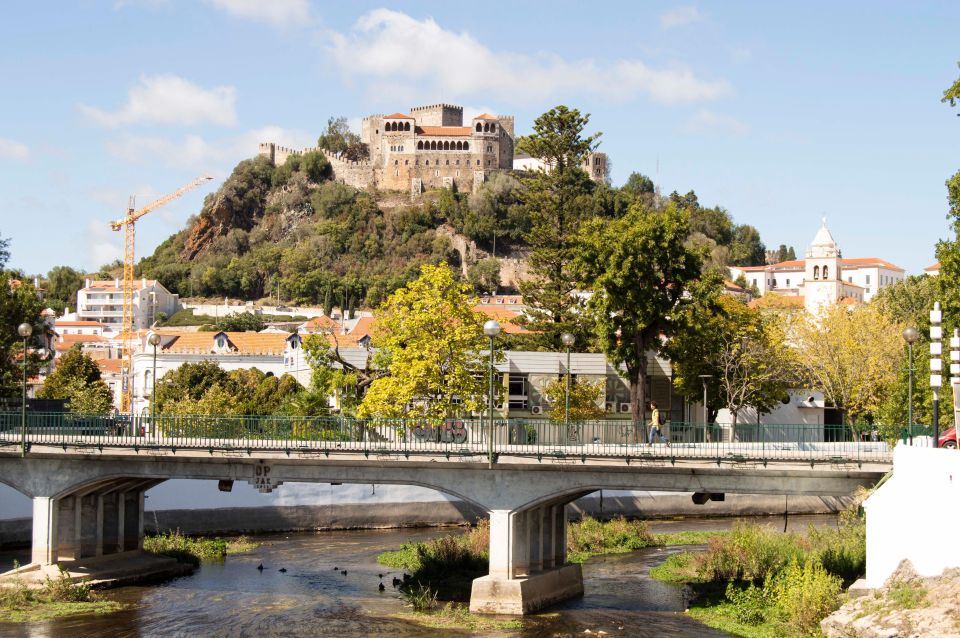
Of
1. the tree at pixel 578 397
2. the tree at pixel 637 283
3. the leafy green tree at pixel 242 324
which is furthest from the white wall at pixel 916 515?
the leafy green tree at pixel 242 324

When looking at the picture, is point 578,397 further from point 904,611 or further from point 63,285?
point 63,285

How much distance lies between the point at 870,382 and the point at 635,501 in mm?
12770

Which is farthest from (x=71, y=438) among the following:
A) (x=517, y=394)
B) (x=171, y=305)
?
(x=171, y=305)

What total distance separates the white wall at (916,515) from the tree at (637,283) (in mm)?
20243

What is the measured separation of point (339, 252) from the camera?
18050 centimetres

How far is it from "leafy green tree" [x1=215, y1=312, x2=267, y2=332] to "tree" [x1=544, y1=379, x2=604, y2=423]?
336 feet

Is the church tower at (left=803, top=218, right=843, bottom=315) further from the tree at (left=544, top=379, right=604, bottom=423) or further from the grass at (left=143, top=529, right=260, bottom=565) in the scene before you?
the grass at (left=143, top=529, right=260, bottom=565)

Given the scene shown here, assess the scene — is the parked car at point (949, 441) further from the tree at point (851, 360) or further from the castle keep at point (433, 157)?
the castle keep at point (433, 157)

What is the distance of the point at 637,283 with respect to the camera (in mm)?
50281

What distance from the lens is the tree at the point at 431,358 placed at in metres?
44.4

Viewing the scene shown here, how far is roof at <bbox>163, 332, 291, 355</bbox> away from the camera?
105 m

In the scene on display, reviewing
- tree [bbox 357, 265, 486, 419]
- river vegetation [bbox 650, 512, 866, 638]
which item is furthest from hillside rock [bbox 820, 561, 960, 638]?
tree [bbox 357, 265, 486, 419]

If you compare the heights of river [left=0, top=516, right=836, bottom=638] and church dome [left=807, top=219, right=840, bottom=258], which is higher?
A: church dome [left=807, top=219, right=840, bottom=258]

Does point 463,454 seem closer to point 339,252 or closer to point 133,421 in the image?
point 133,421
